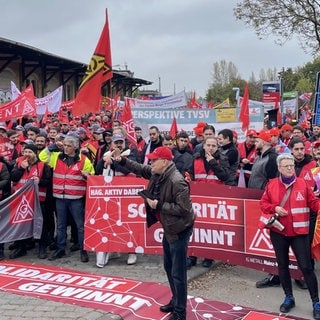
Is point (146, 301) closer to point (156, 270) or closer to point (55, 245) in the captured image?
point (156, 270)

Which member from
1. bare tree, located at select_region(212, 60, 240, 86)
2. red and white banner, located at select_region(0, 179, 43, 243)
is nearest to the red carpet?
red and white banner, located at select_region(0, 179, 43, 243)

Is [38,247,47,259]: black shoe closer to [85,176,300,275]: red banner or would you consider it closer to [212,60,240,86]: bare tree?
[85,176,300,275]: red banner

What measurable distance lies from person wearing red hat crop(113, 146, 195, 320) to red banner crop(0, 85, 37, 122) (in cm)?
782

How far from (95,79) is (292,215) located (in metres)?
5.21

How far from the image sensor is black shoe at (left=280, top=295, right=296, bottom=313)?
5.12m

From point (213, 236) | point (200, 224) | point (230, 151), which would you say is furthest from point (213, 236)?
point (230, 151)

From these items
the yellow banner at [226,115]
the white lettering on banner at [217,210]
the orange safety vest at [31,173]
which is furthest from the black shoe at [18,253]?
the yellow banner at [226,115]

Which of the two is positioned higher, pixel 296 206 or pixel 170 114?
pixel 170 114

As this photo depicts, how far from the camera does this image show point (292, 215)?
494 cm

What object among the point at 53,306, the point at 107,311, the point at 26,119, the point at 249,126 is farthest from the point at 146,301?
the point at 26,119

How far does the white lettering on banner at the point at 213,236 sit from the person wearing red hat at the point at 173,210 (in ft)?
5.20

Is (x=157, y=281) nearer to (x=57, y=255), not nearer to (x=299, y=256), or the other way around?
(x=57, y=255)

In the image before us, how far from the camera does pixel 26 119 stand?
15.9 m

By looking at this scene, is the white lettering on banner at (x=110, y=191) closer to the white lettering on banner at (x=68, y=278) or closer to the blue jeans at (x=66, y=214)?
the blue jeans at (x=66, y=214)
